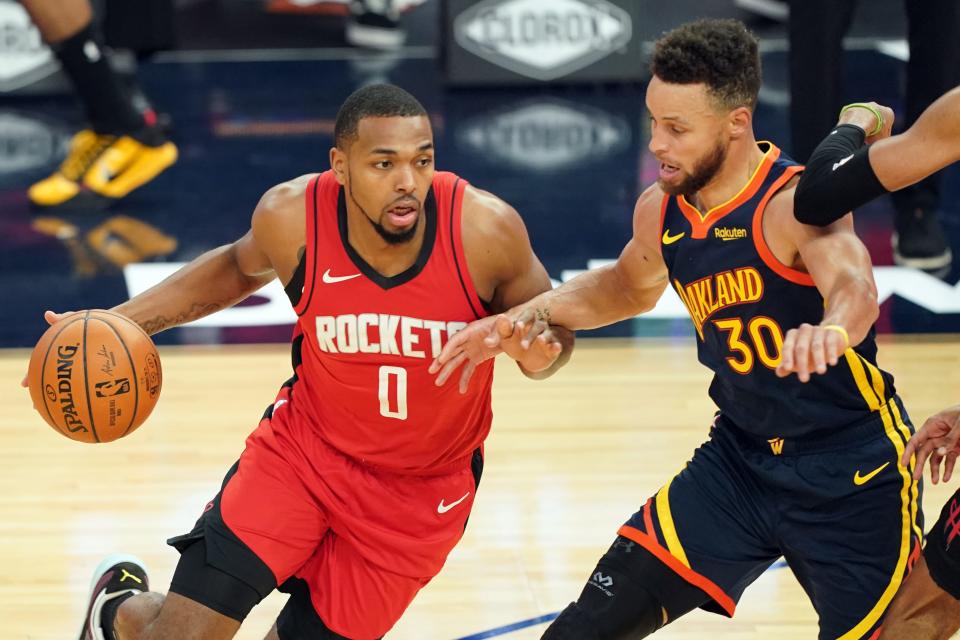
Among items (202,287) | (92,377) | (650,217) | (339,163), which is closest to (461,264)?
(339,163)

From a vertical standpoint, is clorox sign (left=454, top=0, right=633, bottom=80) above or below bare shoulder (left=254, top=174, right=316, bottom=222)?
below

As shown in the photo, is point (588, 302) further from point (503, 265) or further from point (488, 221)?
point (488, 221)

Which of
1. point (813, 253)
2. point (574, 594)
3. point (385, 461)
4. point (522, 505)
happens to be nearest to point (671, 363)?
point (522, 505)

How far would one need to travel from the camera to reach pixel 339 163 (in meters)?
4.65

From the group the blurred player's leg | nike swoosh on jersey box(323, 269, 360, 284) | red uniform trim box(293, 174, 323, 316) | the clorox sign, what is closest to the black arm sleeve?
nike swoosh on jersey box(323, 269, 360, 284)

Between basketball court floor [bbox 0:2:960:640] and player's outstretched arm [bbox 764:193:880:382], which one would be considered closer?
player's outstretched arm [bbox 764:193:880:382]

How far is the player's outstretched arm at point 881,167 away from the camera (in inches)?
152

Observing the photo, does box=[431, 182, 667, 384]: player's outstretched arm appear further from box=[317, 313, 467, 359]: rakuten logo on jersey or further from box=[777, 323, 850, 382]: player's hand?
box=[777, 323, 850, 382]: player's hand

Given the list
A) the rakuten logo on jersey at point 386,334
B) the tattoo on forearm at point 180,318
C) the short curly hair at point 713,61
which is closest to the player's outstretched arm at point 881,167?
the short curly hair at point 713,61

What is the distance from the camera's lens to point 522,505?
6.11 m

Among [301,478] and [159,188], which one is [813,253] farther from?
[159,188]

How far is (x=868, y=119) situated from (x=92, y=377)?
7.86 feet

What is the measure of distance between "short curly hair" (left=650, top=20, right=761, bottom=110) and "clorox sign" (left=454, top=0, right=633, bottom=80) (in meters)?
7.35

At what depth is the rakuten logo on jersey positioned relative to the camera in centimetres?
462
